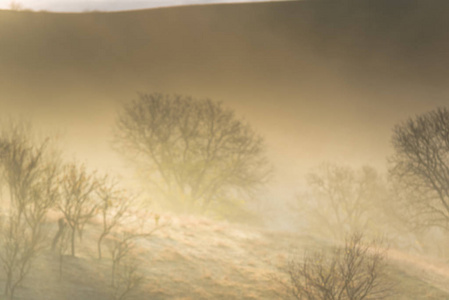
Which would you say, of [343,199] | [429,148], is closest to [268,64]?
[343,199]

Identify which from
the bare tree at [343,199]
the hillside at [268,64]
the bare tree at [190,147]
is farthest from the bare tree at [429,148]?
the hillside at [268,64]

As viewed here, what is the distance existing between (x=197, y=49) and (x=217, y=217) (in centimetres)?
4879

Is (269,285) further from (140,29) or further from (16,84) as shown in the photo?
(140,29)

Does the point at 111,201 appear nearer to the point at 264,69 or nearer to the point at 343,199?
the point at 343,199

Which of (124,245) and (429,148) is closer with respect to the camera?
(124,245)

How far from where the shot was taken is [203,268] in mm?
20422

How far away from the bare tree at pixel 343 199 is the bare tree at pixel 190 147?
14230 mm

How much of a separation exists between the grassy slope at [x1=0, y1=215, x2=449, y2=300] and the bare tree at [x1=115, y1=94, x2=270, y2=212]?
6557 mm

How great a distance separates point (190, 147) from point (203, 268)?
611 inches

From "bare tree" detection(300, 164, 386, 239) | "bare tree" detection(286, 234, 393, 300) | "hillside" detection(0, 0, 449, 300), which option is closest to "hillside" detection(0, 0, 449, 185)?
"hillside" detection(0, 0, 449, 300)

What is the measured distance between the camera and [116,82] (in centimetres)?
7331

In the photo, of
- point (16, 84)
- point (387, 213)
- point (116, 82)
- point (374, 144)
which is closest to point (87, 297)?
point (387, 213)

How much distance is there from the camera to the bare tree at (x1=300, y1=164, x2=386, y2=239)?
45438mm

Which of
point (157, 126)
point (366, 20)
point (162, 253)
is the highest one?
point (366, 20)
